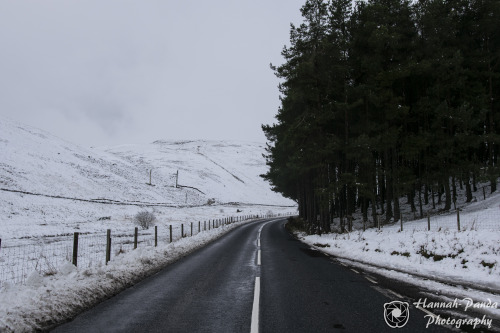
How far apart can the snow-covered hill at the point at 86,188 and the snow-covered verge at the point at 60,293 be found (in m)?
21.0

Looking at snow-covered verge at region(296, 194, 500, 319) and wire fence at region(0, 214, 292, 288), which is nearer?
snow-covered verge at region(296, 194, 500, 319)

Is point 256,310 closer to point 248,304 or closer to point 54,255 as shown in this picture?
point 248,304

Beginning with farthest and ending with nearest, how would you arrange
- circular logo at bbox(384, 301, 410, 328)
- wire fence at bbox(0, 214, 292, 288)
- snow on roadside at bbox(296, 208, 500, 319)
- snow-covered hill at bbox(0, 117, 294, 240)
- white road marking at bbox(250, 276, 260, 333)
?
snow-covered hill at bbox(0, 117, 294, 240) < wire fence at bbox(0, 214, 292, 288) < snow on roadside at bbox(296, 208, 500, 319) < circular logo at bbox(384, 301, 410, 328) < white road marking at bbox(250, 276, 260, 333)

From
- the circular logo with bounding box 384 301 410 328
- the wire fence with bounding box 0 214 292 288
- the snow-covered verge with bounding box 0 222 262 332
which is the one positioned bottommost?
the wire fence with bounding box 0 214 292 288

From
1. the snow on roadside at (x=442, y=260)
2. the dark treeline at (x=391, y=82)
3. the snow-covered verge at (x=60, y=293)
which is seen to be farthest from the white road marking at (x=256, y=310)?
the dark treeline at (x=391, y=82)

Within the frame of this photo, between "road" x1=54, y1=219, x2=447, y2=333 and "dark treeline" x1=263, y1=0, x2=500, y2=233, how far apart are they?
12.9 metres

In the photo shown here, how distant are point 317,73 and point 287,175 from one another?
15323 mm

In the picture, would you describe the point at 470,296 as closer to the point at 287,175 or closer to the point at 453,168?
the point at 453,168

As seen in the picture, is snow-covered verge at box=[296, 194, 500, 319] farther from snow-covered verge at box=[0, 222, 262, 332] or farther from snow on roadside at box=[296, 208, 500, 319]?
snow-covered verge at box=[0, 222, 262, 332]

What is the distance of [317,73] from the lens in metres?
22.4

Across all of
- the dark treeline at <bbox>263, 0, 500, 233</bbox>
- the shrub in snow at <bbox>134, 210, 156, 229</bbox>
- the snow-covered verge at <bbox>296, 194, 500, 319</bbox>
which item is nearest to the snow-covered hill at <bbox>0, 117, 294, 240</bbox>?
the shrub in snow at <bbox>134, 210, 156, 229</bbox>

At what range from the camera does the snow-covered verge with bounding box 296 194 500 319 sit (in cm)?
845

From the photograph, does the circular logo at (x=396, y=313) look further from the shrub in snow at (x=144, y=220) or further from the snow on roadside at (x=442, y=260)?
the shrub in snow at (x=144, y=220)

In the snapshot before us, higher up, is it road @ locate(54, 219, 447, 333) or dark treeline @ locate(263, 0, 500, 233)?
dark treeline @ locate(263, 0, 500, 233)
